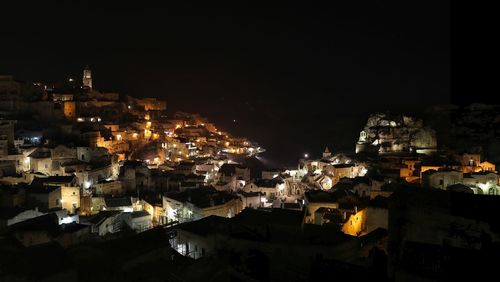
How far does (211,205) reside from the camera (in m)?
19.6

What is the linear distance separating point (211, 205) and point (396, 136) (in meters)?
24.9

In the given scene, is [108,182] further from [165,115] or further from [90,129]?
[165,115]

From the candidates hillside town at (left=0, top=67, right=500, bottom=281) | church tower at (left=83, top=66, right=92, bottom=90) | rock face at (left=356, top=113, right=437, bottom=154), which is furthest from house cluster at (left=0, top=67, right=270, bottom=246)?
rock face at (left=356, top=113, right=437, bottom=154)

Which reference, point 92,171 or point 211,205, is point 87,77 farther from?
point 211,205

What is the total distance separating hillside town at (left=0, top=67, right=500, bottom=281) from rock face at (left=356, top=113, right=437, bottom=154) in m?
0.14

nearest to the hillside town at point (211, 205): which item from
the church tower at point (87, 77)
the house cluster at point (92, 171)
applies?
the house cluster at point (92, 171)

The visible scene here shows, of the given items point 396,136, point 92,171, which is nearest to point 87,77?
point 92,171

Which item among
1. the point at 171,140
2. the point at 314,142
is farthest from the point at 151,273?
the point at 314,142

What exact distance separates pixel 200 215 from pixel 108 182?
742 centimetres

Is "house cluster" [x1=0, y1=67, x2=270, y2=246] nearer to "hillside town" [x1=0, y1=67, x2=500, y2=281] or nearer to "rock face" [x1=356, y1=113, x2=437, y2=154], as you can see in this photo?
"hillside town" [x1=0, y1=67, x2=500, y2=281]

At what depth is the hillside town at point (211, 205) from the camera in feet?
26.2

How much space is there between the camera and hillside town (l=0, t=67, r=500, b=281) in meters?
8.00

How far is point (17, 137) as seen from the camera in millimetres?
28062

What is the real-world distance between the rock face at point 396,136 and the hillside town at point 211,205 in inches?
5.5
